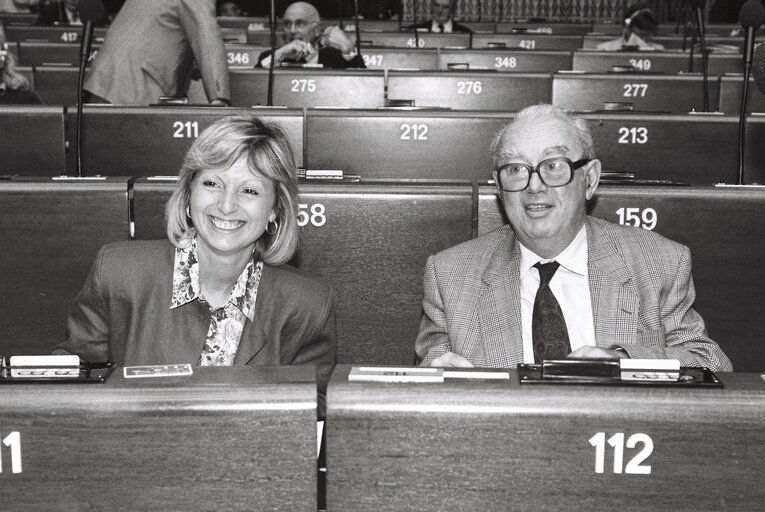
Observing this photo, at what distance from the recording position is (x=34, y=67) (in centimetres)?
490

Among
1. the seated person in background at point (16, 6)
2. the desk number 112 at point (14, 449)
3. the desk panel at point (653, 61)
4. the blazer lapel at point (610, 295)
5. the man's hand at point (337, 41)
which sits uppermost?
the seated person in background at point (16, 6)

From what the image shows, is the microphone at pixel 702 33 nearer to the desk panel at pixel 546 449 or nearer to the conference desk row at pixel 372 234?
the conference desk row at pixel 372 234

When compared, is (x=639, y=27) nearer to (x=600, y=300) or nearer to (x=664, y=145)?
(x=664, y=145)

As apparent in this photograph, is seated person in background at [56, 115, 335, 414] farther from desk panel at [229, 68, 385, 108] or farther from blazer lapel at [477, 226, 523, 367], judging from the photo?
desk panel at [229, 68, 385, 108]

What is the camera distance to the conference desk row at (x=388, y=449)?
3.01 ft

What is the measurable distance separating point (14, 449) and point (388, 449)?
36 centimetres

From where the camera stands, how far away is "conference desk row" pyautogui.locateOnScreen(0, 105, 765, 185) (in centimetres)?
312

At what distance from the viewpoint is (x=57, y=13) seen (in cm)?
941

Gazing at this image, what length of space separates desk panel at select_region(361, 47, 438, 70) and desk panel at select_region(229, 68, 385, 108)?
5.22 ft

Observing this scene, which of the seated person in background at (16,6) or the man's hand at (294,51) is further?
the seated person in background at (16,6)

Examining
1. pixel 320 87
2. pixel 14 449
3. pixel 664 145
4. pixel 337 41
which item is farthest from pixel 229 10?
pixel 14 449

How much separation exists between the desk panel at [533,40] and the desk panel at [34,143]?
512 centimetres

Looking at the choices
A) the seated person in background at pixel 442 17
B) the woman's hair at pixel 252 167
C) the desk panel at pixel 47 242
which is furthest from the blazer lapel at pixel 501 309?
the seated person in background at pixel 442 17

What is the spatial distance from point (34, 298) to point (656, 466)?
73.3 inches
